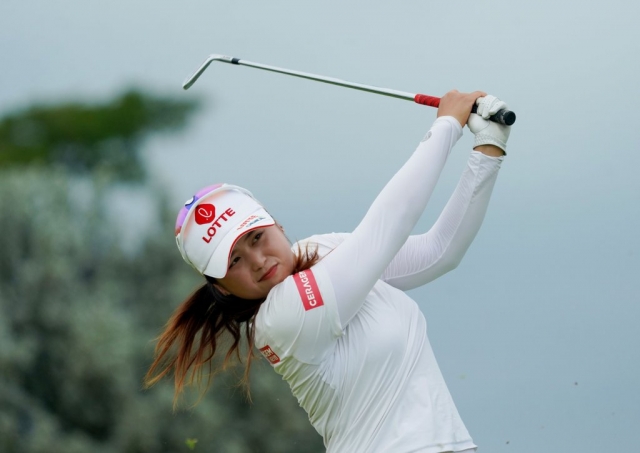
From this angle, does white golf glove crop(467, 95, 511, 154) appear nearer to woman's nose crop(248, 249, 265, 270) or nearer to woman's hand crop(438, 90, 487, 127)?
woman's hand crop(438, 90, 487, 127)

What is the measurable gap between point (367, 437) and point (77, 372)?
5.03 m

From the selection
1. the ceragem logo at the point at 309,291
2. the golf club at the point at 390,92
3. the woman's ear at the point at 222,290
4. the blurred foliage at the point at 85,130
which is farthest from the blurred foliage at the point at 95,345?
the ceragem logo at the point at 309,291

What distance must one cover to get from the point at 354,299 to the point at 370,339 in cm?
10

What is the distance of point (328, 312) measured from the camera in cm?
A: 203

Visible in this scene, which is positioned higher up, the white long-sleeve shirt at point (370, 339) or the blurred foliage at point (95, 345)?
the white long-sleeve shirt at point (370, 339)

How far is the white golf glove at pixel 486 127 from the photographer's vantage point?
2.15 metres

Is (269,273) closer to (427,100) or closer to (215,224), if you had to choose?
(215,224)

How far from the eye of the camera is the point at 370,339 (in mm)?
2070

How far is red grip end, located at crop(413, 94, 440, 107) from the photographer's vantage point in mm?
2283

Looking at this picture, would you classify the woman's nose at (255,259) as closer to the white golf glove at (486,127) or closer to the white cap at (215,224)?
the white cap at (215,224)

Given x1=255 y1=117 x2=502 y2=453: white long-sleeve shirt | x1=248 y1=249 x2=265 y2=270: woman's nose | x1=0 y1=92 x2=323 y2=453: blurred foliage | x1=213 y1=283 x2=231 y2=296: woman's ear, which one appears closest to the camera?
x1=255 y1=117 x2=502 y2=453: white long-sleeve shirt

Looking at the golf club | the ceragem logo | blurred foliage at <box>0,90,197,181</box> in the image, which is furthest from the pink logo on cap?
blurred foliage at <box>0,90,197,181</box>

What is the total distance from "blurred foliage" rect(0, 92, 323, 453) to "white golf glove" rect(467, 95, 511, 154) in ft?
14.8

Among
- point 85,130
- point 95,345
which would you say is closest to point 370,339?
point 95,345
